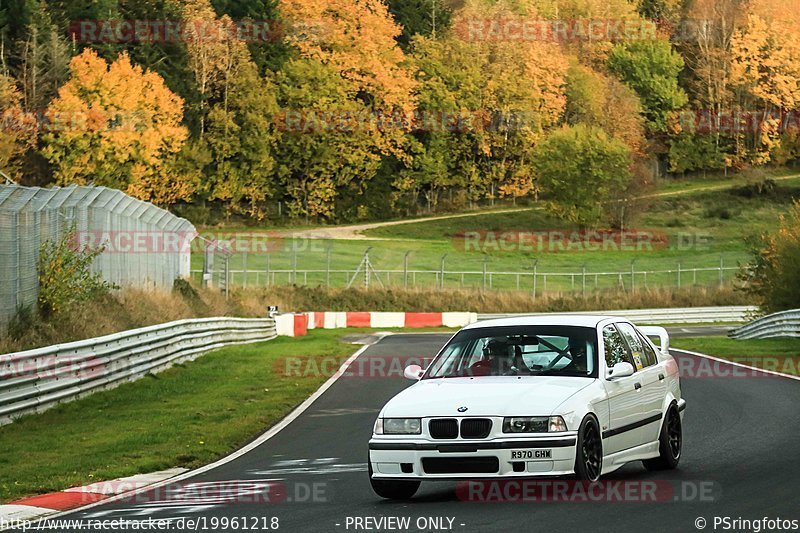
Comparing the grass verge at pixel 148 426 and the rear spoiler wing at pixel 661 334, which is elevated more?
the rear spoiler wing at pixel 661 334

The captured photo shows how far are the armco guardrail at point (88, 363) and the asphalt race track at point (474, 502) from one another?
3426 millimetres

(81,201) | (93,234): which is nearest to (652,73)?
(93,234)

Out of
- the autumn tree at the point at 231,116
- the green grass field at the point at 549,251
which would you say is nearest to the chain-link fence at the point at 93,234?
the green grass field at the point at 549,251

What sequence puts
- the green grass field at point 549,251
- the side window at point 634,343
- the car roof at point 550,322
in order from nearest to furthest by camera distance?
the car roof at point 550,322 → the side window at point 634,343 → the green grass field at point 549,251

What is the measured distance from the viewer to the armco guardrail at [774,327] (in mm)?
37156

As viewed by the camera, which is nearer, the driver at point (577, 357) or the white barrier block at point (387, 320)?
the driver at point (577, 357)

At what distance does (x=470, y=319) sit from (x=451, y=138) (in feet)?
165

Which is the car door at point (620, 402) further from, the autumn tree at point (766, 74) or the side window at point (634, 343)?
the autumn tree at point (766, 74)

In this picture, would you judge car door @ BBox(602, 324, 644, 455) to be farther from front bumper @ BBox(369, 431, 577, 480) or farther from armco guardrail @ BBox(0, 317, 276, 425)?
armco guardrail @ BBox(0, 317, 276, 425)

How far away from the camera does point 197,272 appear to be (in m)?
70.1

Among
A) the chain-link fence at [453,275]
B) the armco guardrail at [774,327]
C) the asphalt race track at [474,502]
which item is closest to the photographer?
the asphalt race track at [474,502]

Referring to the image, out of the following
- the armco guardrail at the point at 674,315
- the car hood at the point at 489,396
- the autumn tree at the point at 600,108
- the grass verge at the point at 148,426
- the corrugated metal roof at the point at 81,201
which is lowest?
the armco guardrail at the point at 674,315

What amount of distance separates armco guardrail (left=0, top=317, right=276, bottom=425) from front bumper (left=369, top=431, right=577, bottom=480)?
27.2 feet

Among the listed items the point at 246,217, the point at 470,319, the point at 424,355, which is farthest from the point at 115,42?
the point at 424,355
